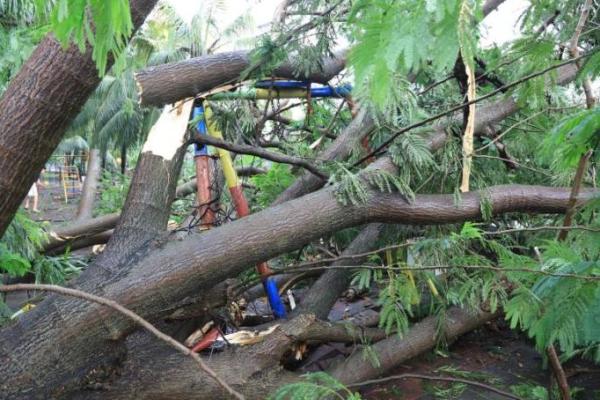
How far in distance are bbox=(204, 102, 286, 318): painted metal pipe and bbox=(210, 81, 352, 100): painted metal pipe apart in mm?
212

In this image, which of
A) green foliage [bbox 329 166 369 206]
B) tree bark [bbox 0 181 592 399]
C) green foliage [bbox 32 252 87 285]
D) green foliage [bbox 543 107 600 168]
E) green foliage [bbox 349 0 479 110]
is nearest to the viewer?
green foliage [bbox 349 0 479 110]

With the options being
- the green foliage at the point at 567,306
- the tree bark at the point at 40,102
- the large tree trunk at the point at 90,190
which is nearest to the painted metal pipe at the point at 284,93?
the tree bark at the point at 40,102

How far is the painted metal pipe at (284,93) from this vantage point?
149 inches

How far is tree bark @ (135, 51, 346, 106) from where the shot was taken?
3.26 metres

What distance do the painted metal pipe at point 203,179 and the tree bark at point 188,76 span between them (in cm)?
20

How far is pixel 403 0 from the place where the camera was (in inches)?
51.8

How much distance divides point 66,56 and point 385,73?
4.90ft

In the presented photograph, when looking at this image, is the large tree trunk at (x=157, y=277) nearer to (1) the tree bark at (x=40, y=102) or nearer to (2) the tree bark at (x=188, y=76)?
(1) the tree bark at (x=40, y=102)

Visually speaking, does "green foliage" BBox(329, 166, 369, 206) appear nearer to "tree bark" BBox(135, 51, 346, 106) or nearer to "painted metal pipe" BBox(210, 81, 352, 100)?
"tree bark" BBox(135, 51, 346, 106)

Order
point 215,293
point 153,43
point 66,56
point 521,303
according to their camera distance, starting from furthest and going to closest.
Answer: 1. point 153,43
2. point 215,293
3. point 521,303
4. point 66,56

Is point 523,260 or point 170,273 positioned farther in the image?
Result: point 523,260

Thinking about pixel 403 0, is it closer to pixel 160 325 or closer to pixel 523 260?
pixel 523 260

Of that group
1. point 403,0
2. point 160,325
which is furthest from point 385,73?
point 160,325

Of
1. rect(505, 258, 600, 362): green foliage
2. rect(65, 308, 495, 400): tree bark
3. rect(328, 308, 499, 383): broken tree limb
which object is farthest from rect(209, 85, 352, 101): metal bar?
rect(505, 258, 600, 362): green foliage
